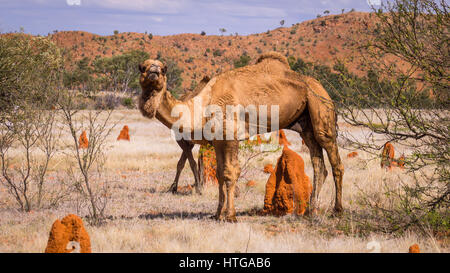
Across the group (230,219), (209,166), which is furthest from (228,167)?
(209,166)

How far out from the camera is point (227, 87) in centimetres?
615

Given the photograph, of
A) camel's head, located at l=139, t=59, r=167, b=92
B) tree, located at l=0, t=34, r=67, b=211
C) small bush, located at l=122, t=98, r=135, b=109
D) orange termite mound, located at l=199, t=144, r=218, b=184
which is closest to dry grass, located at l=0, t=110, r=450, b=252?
tree, located at l=0, t=34, r=67, b=211

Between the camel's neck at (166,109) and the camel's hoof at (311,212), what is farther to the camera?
the camel's hoof at (311,212)

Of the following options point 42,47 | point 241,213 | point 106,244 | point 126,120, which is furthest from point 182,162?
point 42,47

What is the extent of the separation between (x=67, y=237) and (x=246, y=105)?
10.1 ft

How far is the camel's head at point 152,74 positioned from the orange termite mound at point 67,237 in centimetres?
191

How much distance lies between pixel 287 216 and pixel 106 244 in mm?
3051

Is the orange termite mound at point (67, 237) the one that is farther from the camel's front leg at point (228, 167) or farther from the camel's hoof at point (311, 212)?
the camel's hoof at point (311, 212)

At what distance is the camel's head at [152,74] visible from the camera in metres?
5.30

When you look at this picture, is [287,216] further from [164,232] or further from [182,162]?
[182,162]

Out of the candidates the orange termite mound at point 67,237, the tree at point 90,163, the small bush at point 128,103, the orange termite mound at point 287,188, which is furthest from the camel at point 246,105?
the small bush at point 128,103

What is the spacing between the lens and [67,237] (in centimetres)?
429

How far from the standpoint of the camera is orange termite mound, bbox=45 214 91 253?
13.8 feet
